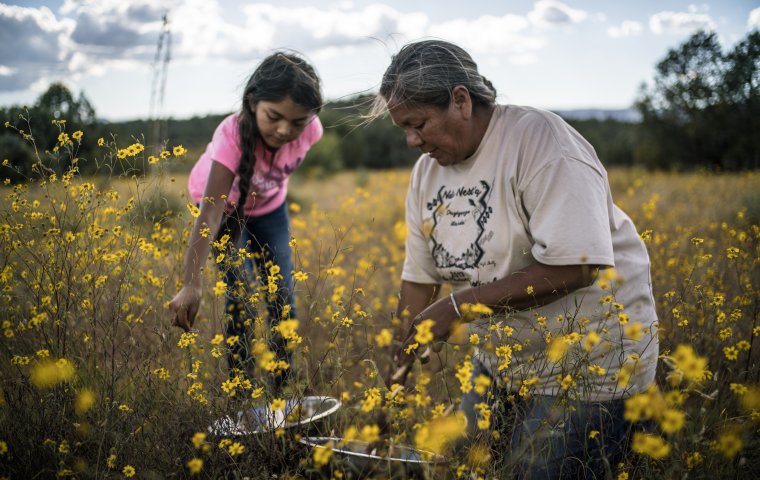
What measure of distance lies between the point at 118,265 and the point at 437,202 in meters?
1.47

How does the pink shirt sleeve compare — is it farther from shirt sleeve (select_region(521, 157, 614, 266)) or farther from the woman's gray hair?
shirt sleeve (select_region(521, 157, 614, 266))

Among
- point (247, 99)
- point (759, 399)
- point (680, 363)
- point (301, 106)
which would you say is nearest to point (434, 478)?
point (680, 363)

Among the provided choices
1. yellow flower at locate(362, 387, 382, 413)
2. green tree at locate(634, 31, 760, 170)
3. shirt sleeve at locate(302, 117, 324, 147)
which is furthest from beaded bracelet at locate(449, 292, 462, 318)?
green tree at locate(634, 31, 760, 170)

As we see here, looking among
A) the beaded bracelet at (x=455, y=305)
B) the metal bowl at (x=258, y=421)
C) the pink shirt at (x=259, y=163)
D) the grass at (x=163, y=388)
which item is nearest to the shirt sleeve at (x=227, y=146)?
the pink shirt at (x=259, y=163)

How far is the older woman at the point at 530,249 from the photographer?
180cm

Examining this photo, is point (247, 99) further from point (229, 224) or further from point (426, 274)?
point (426, 274)

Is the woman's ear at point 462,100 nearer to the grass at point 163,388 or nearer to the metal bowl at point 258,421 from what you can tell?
the grass at point 163,388

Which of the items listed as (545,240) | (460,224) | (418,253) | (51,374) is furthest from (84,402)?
(545,240)

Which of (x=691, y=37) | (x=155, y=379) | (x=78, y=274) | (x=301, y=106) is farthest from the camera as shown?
(x=691, y=37)

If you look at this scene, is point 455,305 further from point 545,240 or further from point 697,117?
point 697,117

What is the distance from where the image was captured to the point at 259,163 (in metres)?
2.89

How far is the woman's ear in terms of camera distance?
2004mm

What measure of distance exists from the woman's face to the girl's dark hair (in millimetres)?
835

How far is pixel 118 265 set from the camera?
237 centimetres
